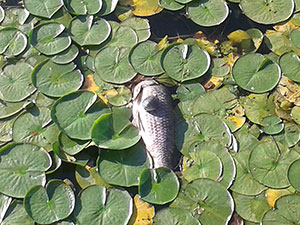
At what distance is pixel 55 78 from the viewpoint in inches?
139

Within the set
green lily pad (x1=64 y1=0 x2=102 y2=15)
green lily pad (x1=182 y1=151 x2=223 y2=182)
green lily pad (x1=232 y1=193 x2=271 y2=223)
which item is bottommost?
green lily pad (x1=232 y1=193 x2=271 y2=223)

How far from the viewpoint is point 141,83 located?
346 cm

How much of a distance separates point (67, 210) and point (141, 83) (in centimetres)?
131

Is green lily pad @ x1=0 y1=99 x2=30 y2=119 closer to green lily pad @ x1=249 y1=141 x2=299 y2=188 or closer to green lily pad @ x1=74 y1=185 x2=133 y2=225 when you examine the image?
green lily pad @ x1=74 y1=185 x2=133 y2=225

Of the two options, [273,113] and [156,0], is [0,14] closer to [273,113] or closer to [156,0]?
[156,0]

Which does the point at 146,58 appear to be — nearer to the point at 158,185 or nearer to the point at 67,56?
the point at 67,56

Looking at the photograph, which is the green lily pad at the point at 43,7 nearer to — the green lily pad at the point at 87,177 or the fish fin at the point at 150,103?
the fish fin at the point at 150,103

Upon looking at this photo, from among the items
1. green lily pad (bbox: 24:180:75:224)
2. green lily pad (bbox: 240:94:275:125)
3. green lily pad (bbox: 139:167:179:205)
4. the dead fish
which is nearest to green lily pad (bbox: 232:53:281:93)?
green lily pad (bbox: 240:94:275:125)

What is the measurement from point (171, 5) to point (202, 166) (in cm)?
188

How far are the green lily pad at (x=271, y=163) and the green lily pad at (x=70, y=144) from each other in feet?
4.61

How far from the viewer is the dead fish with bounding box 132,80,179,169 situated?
3.12m

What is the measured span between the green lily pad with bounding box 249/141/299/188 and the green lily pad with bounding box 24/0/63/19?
2.53 meters

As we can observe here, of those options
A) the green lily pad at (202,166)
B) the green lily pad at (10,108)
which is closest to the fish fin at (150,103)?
the green lily pad at (202,166)

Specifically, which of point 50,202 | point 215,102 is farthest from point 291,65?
point 50,202
